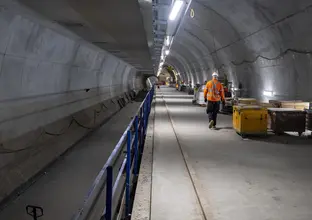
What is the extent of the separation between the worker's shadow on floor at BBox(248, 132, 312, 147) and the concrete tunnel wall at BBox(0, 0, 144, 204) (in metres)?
5.48

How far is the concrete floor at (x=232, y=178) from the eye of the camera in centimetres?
421

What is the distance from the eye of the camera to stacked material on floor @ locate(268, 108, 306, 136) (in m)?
8.91

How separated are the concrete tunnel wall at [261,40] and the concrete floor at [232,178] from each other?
2593 millimetres

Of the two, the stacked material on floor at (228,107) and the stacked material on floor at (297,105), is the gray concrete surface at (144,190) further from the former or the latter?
the stacked material on floor at (228,107)

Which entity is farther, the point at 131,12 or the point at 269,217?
the point at 131,12

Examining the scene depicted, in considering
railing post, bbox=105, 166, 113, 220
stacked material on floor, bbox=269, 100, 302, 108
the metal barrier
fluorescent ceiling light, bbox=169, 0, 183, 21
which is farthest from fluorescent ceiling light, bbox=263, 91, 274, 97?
railing post, bbox=105, 166, 113, 220

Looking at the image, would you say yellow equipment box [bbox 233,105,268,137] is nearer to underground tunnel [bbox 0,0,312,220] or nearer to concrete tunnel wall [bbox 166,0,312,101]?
underground tunnel [bbox 0,0,312,220]

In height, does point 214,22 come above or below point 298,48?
above

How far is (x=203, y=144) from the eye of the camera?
27.5 ft

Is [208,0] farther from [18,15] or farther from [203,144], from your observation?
[18,15]

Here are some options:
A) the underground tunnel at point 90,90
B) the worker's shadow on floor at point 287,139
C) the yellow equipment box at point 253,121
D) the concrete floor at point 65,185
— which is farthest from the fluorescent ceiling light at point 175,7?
the concrete floor at point 65,185

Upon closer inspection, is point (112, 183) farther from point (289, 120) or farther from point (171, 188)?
point (289, 120)

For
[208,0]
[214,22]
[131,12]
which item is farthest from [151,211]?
[214,22]

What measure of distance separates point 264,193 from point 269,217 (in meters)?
0.84
